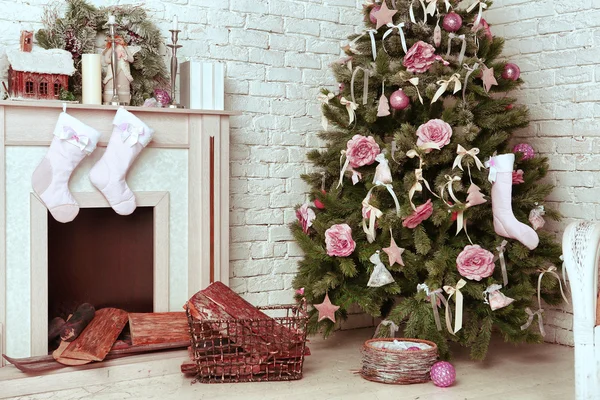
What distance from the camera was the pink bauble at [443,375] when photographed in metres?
2.86

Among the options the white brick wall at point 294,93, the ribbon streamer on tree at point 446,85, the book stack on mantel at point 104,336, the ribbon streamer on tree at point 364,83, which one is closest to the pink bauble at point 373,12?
the ribbon streamer on tree at point 364,83

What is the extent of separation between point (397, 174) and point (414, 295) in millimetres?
548

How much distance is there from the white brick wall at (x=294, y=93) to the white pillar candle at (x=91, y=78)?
0.51 m

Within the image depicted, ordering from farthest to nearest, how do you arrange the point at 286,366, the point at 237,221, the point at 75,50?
the point at 237,221 → the point at 75,50 → the point at 286,366

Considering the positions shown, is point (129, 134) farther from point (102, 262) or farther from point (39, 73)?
point (102, 262)

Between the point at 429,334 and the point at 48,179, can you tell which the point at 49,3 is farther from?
the point at 429,334

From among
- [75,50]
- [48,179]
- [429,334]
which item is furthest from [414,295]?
[75,50]

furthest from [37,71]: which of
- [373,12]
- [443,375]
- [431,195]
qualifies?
[443,375]

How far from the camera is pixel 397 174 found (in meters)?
3.29

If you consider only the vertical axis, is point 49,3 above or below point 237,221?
above

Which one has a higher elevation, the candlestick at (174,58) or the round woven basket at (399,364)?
the candlestick at (174,58)

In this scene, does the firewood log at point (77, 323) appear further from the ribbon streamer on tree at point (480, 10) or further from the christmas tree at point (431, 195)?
the ribbon streamer on tree at point (480, 10)

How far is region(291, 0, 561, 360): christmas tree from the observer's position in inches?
123

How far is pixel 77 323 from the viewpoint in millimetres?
3100
